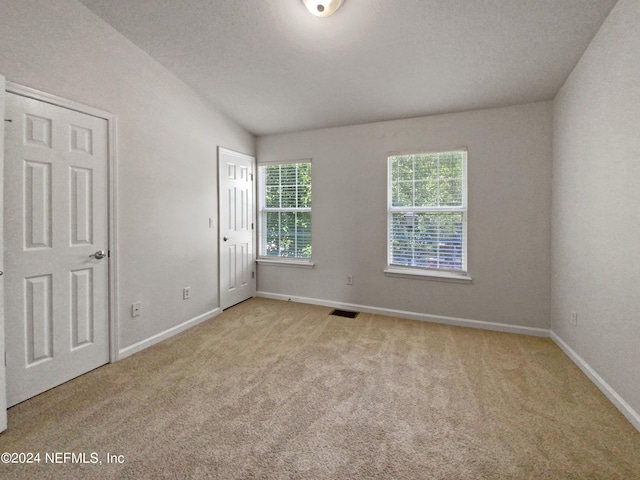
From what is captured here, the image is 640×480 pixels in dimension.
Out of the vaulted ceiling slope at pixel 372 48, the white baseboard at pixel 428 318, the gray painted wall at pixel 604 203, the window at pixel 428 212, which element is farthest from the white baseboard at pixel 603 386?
the vaulted ceiling slope at pixel 372 48

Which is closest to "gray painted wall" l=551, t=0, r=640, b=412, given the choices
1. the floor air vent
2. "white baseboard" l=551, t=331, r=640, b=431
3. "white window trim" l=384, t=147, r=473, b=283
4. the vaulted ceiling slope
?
"white baseboard" l=551, t=331, r=640, b=431

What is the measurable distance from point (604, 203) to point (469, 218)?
4.07ft

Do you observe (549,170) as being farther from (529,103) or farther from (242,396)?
(242,396)

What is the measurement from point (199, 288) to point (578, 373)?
3.68m

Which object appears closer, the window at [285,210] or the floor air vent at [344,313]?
the floor air vent at [344,313]

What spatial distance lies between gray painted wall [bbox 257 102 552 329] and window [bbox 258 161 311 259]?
17cm

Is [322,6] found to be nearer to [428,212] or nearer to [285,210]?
[428,212]

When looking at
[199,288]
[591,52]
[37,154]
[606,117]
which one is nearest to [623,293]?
[606,117]

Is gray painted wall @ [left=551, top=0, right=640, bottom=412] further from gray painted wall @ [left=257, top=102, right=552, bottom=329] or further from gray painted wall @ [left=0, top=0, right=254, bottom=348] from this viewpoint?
gray painted wall @ [left=0, top=0, right=254, bottom=348]

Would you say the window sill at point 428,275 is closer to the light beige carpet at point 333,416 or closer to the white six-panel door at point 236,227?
Result: the light beige carpet at point 333,416

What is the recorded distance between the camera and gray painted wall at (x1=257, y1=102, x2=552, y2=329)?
9.89 ft

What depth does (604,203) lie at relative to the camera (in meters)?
2.07

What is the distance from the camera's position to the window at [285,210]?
13.7 ft

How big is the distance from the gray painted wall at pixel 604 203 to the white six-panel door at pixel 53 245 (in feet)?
12.3
